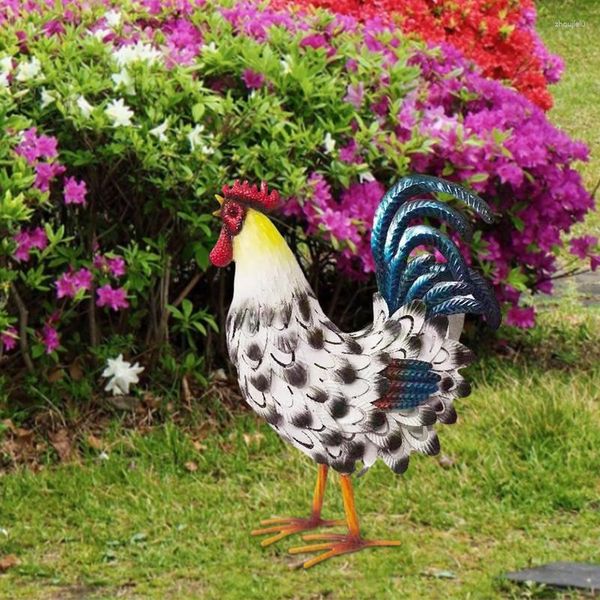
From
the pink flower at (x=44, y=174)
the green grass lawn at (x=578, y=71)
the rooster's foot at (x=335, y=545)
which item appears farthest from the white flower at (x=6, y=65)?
the green grass lawn at (x=578, y=71)

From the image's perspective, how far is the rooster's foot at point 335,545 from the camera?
167 inches

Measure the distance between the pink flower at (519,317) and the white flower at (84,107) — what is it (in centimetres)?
204

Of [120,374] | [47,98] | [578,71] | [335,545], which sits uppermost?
[578,71]

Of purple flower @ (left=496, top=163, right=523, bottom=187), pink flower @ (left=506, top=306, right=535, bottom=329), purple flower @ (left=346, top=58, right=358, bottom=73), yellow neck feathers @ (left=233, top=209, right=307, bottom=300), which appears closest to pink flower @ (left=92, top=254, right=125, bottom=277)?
purple flower @ (left=346, top=58, right=358, bottom=73)

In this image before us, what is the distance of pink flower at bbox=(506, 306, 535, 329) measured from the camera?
20.1ft

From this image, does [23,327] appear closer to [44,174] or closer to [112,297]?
[112,297]

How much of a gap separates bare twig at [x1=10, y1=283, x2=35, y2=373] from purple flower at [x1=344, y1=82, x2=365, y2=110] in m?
1.52

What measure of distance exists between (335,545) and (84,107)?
6.19ft

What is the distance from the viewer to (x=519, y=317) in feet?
20.1

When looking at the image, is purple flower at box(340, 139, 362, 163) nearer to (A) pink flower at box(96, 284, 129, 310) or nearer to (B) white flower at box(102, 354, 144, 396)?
(A) pink flower at box(96, 284, 129, 310)

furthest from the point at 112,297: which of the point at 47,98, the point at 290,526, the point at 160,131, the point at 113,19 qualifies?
the point at 113,19

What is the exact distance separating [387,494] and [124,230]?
59.1 inches

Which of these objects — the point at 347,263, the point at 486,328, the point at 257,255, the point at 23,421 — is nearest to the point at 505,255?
the point at 486,328

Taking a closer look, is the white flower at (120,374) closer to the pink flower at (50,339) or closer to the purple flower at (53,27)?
the pink flower at (50,339)
